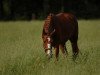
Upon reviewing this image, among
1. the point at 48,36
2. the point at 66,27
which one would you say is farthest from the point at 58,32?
the point at 66,27

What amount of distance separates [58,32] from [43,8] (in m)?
37.5

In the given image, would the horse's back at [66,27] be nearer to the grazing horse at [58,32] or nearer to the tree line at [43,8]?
the grazing horse at [58,32]

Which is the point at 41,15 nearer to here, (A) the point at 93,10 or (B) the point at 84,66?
(A) the point at 93,10

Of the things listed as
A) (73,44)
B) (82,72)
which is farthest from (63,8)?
(82,72)

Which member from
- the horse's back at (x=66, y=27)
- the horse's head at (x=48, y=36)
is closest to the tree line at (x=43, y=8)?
the horse's back at (x=66, y=27)

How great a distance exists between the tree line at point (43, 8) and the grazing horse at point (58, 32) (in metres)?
32.0

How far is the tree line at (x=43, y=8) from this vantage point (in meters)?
46.8

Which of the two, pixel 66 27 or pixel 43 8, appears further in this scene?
pixel 43 8

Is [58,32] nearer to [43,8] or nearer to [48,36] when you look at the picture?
[48,36]

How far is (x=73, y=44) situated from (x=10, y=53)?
2.38 m

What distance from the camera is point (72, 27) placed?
13.1m

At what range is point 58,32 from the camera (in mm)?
11609

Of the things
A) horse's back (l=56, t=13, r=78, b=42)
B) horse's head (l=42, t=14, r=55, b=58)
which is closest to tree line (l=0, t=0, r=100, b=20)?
horse's back (l=56, t=13, r=78, b=42)

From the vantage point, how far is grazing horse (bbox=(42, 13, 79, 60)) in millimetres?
11055
